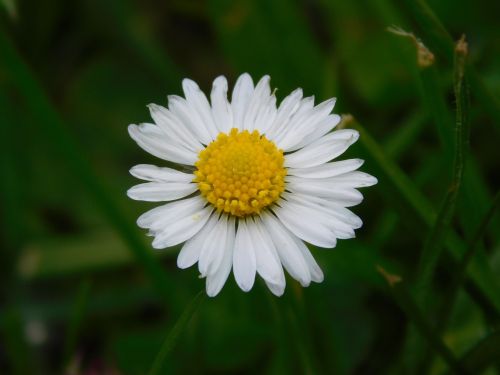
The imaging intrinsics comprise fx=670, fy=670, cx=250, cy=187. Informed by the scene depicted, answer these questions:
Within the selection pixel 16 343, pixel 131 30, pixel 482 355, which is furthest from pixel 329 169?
pixel 131 30

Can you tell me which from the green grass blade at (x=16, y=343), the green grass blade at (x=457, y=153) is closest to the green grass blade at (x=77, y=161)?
the green grass blade at (x=16, y=343)

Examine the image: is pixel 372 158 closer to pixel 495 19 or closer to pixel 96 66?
pixel 495 19

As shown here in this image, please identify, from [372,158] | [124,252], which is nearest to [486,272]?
[372,158]

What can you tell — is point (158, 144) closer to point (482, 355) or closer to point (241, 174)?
point (241, 174)

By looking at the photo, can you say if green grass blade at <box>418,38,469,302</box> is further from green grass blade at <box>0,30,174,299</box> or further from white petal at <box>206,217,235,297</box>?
green grass blade at <box>0,30,174,299</box>

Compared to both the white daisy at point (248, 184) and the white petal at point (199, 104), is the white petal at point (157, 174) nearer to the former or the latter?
the white daisy at point (248, 184)
